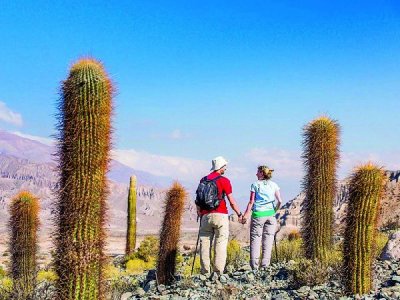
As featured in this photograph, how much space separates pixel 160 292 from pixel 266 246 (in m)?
2.56

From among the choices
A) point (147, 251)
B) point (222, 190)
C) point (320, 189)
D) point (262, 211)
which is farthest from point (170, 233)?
point (147, 251)

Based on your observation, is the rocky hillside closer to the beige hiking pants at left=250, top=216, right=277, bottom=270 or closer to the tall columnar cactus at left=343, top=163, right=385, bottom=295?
the beige hiking pants at left=250, top=216, right=277, bottom=270

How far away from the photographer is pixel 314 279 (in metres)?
9.98

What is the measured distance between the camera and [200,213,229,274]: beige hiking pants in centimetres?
1064

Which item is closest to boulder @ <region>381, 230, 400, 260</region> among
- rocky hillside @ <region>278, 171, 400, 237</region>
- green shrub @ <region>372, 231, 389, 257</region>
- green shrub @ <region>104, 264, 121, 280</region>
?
green shrub @ <region>372, 231, 389, 257</region>

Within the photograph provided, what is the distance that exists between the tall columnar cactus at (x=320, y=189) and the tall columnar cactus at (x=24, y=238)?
17.5 feet

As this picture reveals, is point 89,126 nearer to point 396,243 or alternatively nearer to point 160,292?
point 160,292

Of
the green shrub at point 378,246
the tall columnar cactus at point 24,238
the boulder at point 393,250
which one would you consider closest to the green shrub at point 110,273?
the tall columnar cactus at point 24,238

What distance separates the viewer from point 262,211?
11758mm

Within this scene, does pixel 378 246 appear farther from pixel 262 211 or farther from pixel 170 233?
pixel 170 233

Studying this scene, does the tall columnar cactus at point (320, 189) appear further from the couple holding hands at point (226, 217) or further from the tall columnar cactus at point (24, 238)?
the tall columnar cactus at point (24, 238)

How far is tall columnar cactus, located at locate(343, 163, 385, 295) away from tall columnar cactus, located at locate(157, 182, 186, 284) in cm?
337

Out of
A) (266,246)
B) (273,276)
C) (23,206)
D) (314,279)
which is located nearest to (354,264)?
(314,279)

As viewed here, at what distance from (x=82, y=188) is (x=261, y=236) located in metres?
5.61
